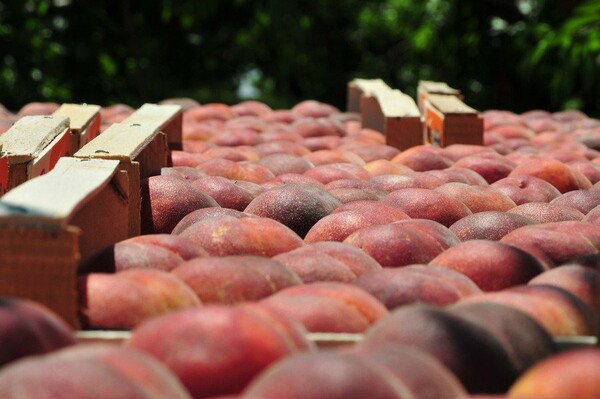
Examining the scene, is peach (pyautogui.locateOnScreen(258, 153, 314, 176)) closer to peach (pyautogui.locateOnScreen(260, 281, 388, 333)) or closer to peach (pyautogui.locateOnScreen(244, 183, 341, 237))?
peach (pyautogui.locateOnScreen(244, 183, 341, 237))

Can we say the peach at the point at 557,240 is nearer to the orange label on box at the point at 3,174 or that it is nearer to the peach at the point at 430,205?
the peach at the point at 430,205

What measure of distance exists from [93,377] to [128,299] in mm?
613

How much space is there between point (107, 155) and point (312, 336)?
1256 mm

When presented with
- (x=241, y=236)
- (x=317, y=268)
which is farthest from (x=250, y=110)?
(x=317, y=268)

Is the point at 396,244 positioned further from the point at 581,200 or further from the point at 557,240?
the point at 581,200

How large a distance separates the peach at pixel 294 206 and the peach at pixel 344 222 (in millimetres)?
101

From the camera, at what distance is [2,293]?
1941mm

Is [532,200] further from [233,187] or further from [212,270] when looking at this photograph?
[212,270]

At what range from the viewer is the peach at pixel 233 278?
80.8 inches

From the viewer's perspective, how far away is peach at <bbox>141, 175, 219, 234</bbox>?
2.99 meters

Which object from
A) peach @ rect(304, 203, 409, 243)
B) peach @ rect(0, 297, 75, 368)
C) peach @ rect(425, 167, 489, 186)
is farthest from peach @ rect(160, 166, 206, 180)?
peach @ rect(0, 297, 75, 368)

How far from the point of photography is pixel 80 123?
13.4 feet

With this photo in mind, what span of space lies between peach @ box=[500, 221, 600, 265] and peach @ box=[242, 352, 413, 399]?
1172mm

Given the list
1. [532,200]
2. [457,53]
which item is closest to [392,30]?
[457,53]
